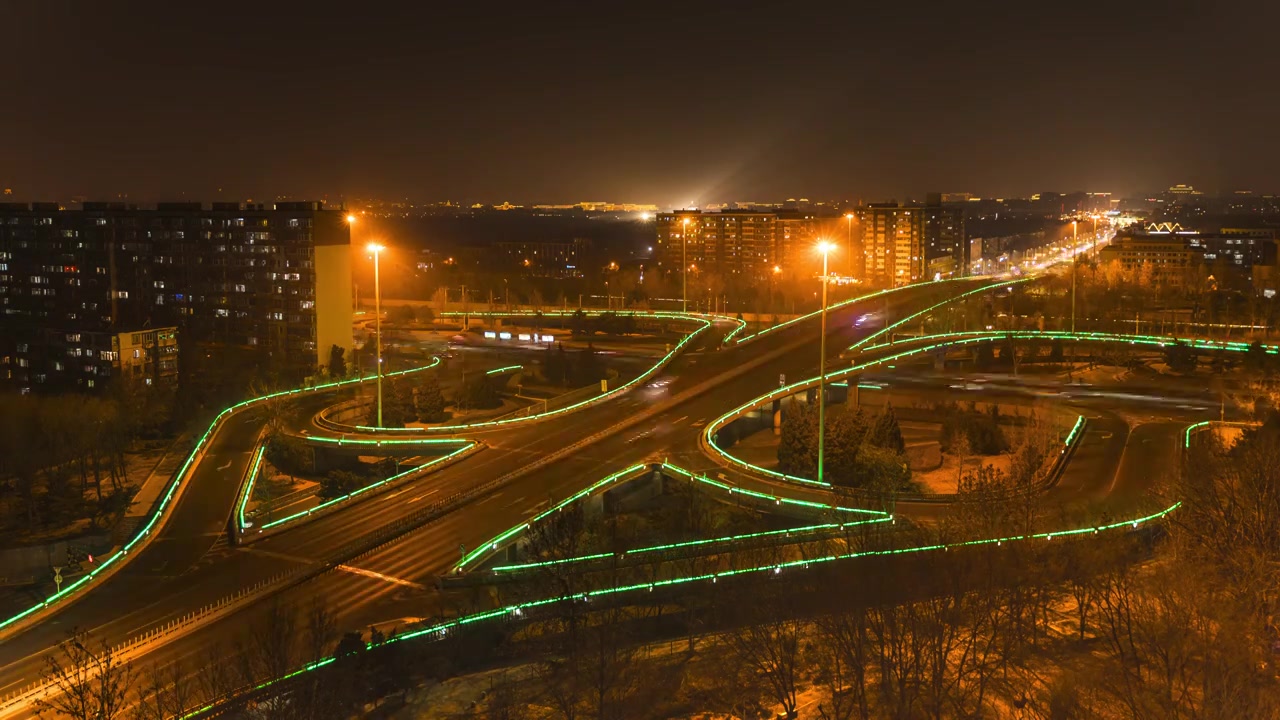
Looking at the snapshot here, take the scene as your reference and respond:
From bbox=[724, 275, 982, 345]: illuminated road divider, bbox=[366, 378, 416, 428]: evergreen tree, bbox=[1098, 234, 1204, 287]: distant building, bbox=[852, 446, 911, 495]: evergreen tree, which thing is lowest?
bbox=[852, 446, 911, 495]: evergreen tree

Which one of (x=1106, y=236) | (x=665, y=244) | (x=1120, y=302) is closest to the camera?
(x=1120, y=302)

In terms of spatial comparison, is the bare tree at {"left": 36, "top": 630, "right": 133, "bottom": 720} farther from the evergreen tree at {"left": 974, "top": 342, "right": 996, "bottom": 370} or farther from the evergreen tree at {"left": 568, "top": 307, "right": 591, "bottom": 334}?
the evergreen tree at {"left": 568, "top": 307, "right": 591, "bottom": 334}

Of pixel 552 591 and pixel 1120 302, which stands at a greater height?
pixel 1120 302

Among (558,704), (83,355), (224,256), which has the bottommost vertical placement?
(558,704)

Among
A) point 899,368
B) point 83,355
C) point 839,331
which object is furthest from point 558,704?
point 83,355

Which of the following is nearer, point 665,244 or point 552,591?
point 552,591

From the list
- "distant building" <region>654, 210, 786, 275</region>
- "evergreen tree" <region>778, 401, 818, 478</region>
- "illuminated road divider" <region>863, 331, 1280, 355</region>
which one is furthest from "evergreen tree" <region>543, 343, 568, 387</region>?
"distant building" <region>654, 210, 786, 275</region>

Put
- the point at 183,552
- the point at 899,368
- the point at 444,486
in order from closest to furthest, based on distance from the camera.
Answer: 1. the point at 183,552
2. the point at 444,486
3. the point at 899,368

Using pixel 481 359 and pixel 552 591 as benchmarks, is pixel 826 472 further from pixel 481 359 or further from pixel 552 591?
pixel 481 359
